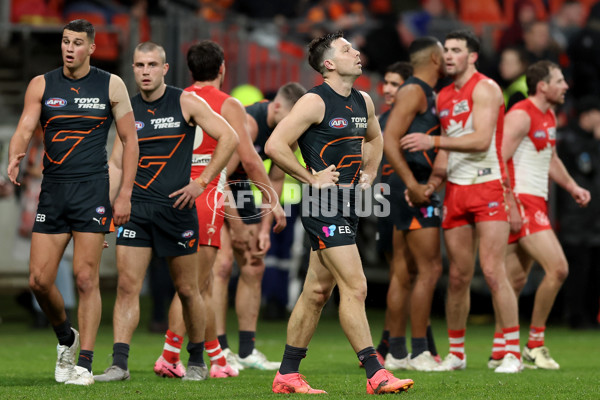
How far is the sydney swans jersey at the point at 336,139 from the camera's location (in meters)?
7.20

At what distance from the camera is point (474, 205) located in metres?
8.96

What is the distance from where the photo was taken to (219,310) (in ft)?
31.4

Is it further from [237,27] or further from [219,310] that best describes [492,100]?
[237,27]

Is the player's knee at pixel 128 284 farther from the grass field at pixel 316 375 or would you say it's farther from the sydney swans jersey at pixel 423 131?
the sydney swans jersey at pixel 423 131

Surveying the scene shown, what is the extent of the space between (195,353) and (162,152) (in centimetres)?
158

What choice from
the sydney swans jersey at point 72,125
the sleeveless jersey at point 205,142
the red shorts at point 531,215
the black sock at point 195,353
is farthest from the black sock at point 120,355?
the red shorts at point 531,215

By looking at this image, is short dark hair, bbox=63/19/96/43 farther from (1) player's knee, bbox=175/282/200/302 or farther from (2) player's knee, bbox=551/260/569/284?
(2) player's knee, bbox=551/260/569/284

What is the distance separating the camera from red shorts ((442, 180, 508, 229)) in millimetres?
8922

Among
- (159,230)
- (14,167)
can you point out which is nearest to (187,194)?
(159,230)

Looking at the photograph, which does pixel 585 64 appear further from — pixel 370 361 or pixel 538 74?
pixel 370 361

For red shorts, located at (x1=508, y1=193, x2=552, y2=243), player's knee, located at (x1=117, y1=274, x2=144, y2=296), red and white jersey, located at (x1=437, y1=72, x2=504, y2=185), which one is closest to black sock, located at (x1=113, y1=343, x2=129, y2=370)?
player's knee, located at (x1=117, y1=274, x2=144, y2=296)

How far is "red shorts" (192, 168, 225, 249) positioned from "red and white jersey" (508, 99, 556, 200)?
2.86 m

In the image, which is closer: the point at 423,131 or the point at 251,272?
the point at 423,131

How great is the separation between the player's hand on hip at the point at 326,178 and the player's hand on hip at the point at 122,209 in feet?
4.73
